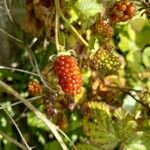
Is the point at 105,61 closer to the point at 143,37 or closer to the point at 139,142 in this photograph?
the point at 139,142

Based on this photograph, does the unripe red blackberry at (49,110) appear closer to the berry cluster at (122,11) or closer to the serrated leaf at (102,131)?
the serrated leaf at (102,131)

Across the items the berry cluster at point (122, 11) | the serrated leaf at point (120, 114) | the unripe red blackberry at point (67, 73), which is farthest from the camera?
the serrated leaf at point (120, 114)

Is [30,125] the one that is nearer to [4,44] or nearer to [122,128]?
[4,44]

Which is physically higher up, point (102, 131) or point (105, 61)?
point (105, 61)

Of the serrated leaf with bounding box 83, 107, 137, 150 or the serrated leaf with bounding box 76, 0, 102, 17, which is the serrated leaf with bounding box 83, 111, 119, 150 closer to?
the serrated leaf with bounding box 83, 107, 137, 150

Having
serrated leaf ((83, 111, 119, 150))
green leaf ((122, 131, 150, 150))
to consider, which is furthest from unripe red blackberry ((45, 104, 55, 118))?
green leaf ((122, 131, 150, 150))

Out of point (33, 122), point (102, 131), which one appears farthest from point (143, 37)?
point (102, 131)

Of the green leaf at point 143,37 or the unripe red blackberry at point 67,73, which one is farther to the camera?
the green leaf at point 143,37

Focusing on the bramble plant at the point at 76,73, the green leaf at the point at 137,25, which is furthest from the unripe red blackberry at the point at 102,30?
the green leaf at the point at 137,25
